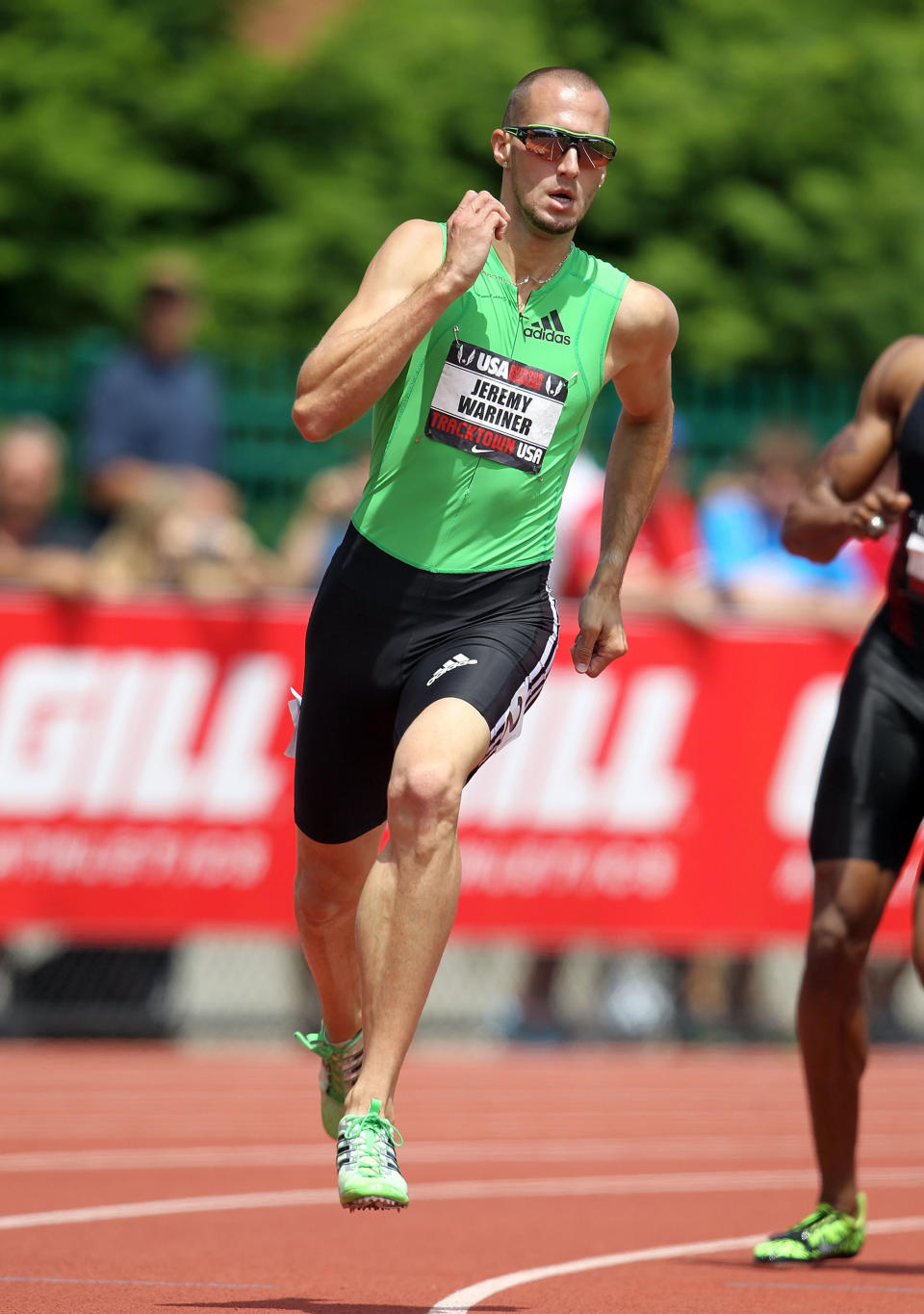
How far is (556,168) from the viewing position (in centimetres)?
589

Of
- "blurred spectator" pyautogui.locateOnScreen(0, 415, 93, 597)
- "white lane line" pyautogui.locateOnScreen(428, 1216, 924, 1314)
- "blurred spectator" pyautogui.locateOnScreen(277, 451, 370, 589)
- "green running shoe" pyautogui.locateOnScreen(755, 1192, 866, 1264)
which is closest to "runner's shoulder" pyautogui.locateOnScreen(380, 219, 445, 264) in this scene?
"white lane line" pyautogui.locateOnScreen(428, 1216, 924, 1314)

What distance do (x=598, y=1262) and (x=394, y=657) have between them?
6.17 feet

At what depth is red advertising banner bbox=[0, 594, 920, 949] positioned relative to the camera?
11.4m

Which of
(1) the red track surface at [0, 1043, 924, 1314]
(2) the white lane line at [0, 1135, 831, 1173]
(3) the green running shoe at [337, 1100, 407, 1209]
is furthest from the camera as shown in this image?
(2) the white lane line at [0, 1135, 831, 1173]

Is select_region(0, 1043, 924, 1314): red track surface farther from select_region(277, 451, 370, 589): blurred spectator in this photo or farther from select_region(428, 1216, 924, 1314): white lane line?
select_region(277, 451, 370, 589): blurred spectator

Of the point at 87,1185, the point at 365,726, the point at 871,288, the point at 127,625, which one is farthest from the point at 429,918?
the point at 871,288

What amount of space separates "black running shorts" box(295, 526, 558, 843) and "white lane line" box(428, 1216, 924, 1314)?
1245 millimetres

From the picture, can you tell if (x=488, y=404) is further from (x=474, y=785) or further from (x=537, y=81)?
(x=474, y=785)

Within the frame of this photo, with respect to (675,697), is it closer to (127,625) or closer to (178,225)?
(127,625)

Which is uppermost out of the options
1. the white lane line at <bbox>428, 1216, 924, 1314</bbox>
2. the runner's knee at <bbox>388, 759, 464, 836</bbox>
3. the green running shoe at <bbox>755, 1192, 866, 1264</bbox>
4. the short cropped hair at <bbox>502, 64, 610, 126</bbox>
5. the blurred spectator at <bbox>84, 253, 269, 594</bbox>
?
the blurred spectator at <bbox>84, 253, 269, 594</bbox>

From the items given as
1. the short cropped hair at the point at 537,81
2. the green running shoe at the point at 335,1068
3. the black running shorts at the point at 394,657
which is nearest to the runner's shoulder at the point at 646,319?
the short cropped hair at the point at 537,81

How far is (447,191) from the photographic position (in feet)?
66.2

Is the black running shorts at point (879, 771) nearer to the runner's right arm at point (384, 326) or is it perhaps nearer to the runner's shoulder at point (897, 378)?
the runner's shoulder at point (897, 378)

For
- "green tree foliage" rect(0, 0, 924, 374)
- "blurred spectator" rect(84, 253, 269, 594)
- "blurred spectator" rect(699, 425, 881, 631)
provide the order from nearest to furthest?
"blurred spectator" rect(84, 253, 269, 594) → "blurred spectator" rect(699, 425, 881, 631) → "green tree foliage" rect(0, 0, 924, 374)
